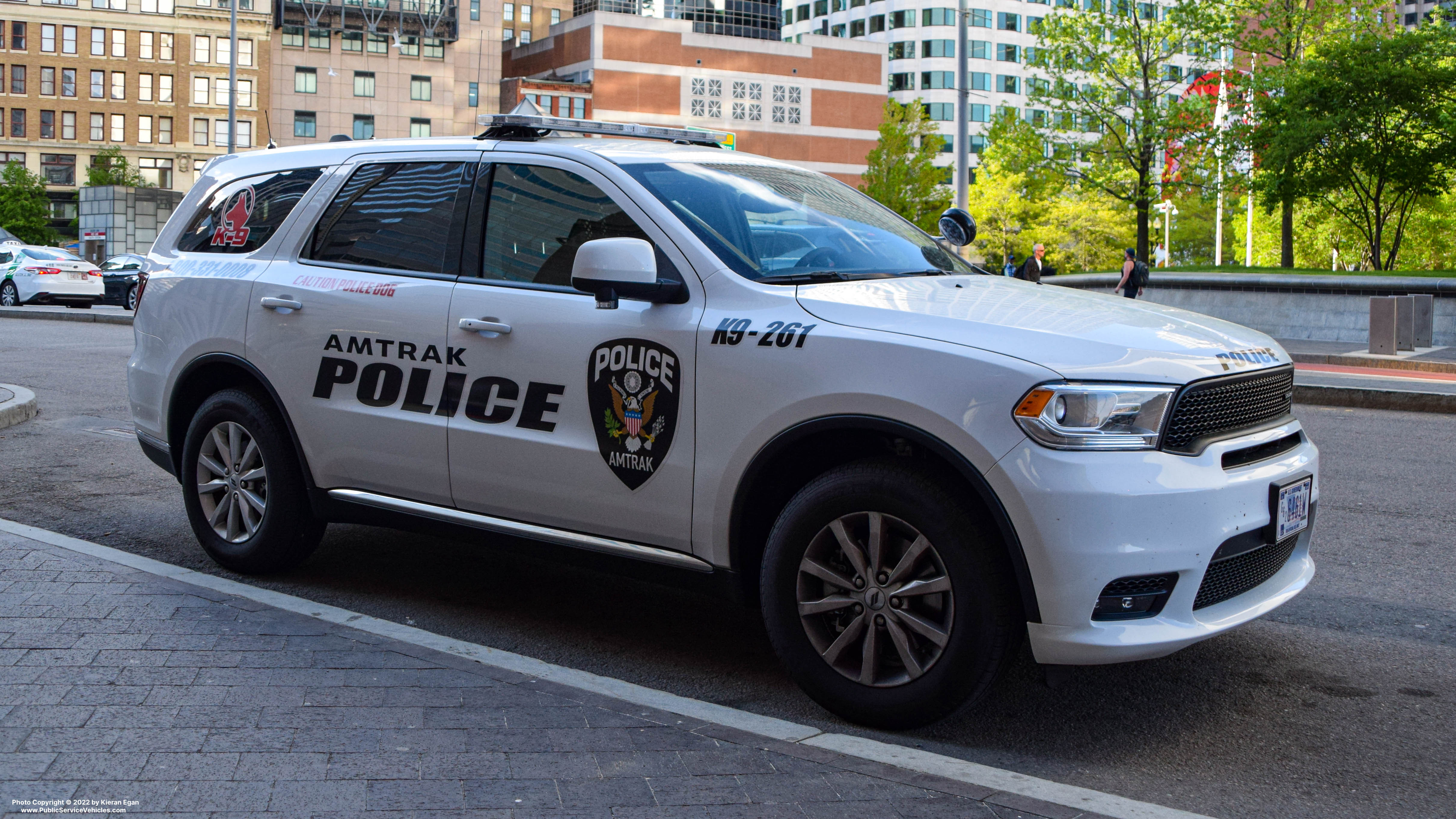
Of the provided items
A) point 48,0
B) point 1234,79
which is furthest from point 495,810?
point 48,0

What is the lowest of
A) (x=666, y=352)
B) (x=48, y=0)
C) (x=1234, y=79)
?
(x=666, y=352)

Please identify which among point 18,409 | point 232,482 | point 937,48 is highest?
point 937,48

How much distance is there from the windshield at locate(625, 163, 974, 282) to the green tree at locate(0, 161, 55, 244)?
88.0 m

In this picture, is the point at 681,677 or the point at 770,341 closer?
the point at 770,341

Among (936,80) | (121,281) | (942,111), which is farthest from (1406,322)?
(936,80)

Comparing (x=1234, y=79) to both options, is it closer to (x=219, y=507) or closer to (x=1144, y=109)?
(x=1144, y=109)

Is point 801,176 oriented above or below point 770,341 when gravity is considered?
above

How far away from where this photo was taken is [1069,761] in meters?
3.64

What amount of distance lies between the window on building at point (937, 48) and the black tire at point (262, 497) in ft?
357

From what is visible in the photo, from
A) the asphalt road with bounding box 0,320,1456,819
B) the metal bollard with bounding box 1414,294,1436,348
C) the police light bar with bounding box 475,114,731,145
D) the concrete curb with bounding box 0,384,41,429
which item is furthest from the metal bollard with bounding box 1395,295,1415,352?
the concrete curb with bounding box 0,384,41,429

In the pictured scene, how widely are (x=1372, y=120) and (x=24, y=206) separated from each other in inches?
3134

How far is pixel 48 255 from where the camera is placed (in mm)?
32625

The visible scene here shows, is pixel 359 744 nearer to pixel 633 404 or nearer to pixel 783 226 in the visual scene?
pixel 633 404

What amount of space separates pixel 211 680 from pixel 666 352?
1.75 metres
